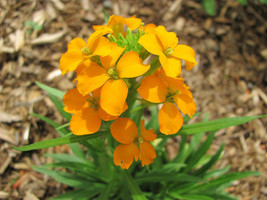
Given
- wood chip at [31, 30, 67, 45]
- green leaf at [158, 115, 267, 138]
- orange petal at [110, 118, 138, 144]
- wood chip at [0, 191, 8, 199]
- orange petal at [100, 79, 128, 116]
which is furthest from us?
wood chip at [31, 30, 67, 45]

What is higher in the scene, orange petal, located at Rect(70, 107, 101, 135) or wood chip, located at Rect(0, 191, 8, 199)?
orange petal, located at Rect(70, 107, 101, 135)

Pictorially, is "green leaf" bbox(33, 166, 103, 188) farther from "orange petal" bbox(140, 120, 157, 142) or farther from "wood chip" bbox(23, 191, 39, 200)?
"orange petal" bbox(140, 120, 157, 142)

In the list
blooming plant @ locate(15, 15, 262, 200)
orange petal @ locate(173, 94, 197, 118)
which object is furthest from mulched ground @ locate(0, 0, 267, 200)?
orange petal @ locate(173, 94, 197, 118)

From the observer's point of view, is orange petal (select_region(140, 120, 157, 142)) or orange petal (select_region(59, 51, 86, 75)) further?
orange petal (select_region(140, 120, 157, 142))

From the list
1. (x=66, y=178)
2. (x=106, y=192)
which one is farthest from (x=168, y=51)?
(x=66, y=178)

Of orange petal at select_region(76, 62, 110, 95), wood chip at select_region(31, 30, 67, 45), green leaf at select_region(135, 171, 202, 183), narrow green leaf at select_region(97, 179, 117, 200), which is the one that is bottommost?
narrow green leaf at select_region(97, 179, 117, 200)

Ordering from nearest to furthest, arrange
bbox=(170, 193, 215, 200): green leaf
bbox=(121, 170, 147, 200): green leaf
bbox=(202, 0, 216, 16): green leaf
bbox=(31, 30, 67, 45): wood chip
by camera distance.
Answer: bbox=(121, 170, 147, 200): green leaf < bbox=(170, 193, 215, 200): green leaf < bbox=(31, 30, 67, 45): wood chip < bbox=(202, 0, 216, 16): green leaf

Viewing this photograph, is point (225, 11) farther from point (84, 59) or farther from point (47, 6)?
point (84, 59)
